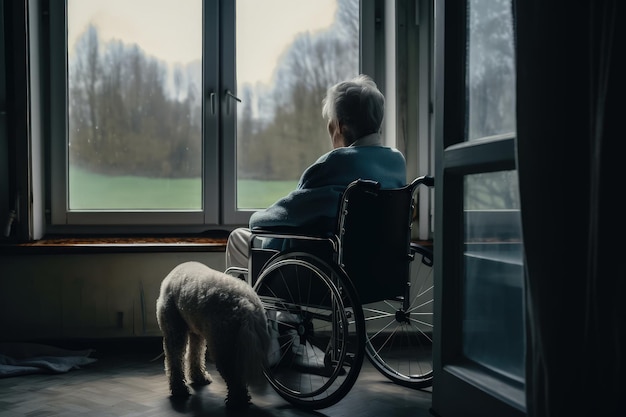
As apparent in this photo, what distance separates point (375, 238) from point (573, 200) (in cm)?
103

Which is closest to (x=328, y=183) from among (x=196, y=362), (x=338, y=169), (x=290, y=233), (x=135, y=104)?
(x=338, y=169)

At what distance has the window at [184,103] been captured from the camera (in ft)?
9.99

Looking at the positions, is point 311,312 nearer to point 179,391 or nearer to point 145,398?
point 179,391

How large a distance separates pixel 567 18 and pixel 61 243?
96.5 inches

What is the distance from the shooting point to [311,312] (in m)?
2.04

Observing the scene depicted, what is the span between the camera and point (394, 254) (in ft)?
7.06

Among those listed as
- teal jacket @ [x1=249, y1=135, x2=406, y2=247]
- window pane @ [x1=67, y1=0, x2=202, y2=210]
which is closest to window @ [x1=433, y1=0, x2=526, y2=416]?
teal jacket @ [x1=249, y1=135, x2=406, y2=247]

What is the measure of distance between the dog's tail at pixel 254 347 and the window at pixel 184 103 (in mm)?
1322

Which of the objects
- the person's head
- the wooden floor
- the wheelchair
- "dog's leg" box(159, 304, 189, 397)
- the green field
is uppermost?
the person's head

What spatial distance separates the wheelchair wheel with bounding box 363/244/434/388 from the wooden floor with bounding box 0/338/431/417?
61 mm

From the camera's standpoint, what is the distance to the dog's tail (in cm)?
186

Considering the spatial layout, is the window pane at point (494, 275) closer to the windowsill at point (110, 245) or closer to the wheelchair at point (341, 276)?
the wheelchair at point (341, 276)

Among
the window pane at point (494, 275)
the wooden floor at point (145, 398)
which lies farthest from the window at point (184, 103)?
the window pane at point (494, 275)

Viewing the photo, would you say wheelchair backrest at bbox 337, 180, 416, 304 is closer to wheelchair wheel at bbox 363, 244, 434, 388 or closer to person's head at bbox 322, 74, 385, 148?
wheelchair wheel at bbox 363, 244, 434, 388
